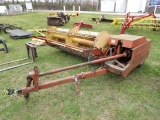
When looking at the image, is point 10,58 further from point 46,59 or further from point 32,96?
point 32,96

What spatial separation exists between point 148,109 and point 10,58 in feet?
13.4

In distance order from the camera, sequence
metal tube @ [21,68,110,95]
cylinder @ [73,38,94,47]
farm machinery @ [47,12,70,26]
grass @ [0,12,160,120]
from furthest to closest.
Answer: farm machinery @ [47,12,70,26] < cylinder @ [73,38,94,47] < grass @ [0,12,160,120] < metal tube @ [21,68,110,95]

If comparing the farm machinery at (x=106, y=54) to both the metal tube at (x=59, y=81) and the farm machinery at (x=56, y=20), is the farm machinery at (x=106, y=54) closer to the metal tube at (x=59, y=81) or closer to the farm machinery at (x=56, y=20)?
the metal tube at (x=59, y=81)

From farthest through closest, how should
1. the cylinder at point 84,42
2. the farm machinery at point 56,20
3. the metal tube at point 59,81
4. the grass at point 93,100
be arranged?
the farm machinery at point 56,20
the cylinder at point 84,42
the grass at point 93,100
the metal tube at point 59,81

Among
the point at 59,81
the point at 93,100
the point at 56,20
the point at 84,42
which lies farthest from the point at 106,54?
the point at 56,20

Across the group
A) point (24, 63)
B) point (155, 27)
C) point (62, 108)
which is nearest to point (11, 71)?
point (24, 63)

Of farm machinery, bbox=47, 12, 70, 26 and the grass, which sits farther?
farm machinery, bbox=47, 12, 70, 26

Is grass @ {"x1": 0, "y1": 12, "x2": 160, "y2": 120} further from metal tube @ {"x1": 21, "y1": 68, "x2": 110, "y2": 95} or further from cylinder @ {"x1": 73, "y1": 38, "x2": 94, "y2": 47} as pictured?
cylinder @ {"x1": 73, "y1": 38, "x2": 94, "y2": 47}

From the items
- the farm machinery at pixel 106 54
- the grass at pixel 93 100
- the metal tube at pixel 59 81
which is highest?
the farm machinery at pixel 106 54

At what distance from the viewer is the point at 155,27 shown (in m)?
7.35

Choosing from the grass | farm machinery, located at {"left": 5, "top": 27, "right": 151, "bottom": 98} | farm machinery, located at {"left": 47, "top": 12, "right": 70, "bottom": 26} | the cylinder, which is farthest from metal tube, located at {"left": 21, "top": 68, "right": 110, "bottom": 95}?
farm machinery, located at {"left": 47, "top": 12, "right": 70, "bottom": 26}

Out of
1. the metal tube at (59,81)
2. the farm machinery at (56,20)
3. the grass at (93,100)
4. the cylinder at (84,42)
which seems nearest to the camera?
the metal tube at (59,81)

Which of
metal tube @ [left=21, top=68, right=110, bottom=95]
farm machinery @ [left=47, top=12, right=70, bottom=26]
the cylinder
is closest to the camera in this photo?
metal tube @ [left=21, top=68, right=110, bottom=95]

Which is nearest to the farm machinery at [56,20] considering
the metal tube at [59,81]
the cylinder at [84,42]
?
the cylinder at [84,42]
